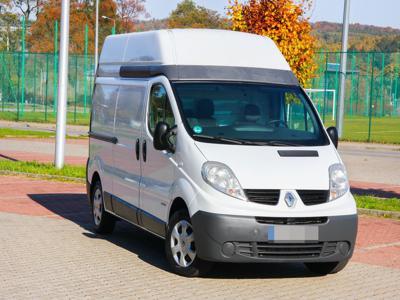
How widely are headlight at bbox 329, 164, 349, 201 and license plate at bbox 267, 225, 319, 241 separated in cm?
38

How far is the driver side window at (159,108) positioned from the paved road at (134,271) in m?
1.36

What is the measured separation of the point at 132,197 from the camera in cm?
1012

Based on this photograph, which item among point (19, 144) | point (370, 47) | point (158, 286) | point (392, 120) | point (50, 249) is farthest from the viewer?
point (370, 47)

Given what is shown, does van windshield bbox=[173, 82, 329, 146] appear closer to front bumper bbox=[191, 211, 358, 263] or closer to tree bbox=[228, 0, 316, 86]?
front bumper bbox=[191, 211, 358, 263]

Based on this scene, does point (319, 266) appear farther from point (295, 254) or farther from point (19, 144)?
point (19, 144)

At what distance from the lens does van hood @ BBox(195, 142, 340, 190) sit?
8391 mm

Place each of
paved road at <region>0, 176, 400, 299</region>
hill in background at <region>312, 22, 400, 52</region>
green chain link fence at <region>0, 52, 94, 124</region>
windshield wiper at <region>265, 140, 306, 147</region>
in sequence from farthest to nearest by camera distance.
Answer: hill in background at <region>312, 22, 400, 52</region> < green chain link fence at <region>0, 52, 94, 124</region> < windshield wiper at <region>265, 140, 306, 147</region> < paved road at <region>0, 176, 400, 299</region>

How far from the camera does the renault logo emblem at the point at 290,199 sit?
331 inches

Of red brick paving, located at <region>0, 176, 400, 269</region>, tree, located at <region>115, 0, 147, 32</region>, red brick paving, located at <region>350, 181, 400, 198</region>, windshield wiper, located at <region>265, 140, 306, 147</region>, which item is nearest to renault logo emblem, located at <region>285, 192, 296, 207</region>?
windshield wiper, located at <region>265, 140, 306, 147</region>

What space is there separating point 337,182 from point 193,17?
278 feet

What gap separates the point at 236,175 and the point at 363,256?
2454 millimetres

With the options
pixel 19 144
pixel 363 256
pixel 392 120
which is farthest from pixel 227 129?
pixel 392 120

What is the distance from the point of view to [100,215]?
11.4 metres

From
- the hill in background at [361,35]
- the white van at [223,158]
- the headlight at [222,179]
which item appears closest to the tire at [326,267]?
the white van at [223,158]
